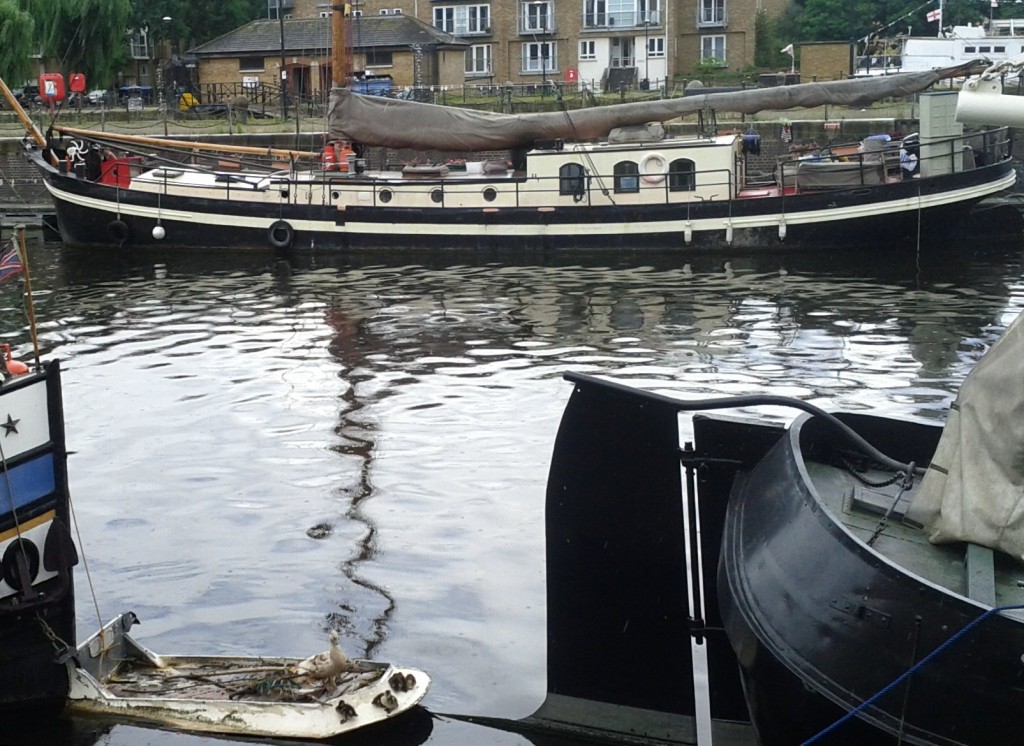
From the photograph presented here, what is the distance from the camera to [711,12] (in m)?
61.4

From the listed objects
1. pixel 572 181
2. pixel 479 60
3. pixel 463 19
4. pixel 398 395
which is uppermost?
pixel 463 19

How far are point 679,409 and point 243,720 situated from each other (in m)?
2.97

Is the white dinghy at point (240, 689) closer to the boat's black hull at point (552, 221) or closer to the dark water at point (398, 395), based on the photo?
the dark water at point (398, 395)

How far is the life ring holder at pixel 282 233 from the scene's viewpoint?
92.7 feet

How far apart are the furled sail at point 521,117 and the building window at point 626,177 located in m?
1.08

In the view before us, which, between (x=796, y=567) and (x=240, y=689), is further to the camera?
(x=240, y=689)

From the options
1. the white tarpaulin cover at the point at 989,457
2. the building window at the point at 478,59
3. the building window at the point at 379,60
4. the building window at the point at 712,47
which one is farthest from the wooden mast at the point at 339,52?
the building window at the point at 712,47

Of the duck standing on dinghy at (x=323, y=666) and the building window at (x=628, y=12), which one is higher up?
the building window at (x=628, y=12)

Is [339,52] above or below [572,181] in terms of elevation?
above

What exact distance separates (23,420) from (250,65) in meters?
51.2

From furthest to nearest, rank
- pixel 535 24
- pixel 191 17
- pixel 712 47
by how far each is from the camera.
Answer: pixel 191 17 → pixel 712 47 → pixel 535 24

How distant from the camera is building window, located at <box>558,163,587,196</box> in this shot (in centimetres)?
2711

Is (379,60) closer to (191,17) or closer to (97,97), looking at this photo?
(97,97)

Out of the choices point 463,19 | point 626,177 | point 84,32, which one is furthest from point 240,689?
point 463,19
